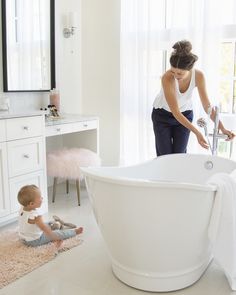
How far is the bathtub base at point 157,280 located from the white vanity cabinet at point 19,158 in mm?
1135

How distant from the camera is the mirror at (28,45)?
328 centimetres

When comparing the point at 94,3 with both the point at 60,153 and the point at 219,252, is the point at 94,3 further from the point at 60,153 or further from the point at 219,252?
the point at 219,252

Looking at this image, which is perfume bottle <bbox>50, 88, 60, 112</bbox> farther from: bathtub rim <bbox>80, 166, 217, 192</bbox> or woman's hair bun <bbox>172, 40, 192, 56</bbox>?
bathtub rim <bbox>80, 166, 217, 192</bbox>

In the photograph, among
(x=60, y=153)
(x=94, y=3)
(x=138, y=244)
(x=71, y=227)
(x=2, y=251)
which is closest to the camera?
(x=138, y=244)

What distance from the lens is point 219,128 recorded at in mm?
2986

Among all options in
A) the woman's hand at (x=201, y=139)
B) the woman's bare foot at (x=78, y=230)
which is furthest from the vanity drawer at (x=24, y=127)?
the woman's hand at (x=201, y=139)

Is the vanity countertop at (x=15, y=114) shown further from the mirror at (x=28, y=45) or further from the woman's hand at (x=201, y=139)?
the woman's hand at (x=201, y=139)

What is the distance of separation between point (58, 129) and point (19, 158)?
0.55 m

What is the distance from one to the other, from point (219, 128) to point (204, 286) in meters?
1.32

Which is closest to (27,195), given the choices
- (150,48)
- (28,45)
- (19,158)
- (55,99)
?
(19,158)

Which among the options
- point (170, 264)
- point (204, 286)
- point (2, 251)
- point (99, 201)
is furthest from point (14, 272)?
A: point (204, 286)

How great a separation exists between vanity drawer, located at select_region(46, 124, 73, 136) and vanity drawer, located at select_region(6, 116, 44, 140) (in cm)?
17

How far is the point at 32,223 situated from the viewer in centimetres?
251

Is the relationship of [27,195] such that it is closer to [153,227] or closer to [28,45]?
[153,227]
